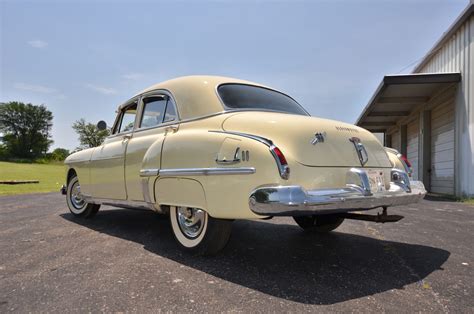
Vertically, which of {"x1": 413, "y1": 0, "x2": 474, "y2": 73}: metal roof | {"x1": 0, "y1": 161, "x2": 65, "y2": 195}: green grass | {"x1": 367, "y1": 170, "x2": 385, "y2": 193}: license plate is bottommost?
{"x1": 0, "y1": 161, "x2": 65, "y2": 195}: green grass

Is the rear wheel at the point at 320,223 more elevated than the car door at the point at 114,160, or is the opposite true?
the car door at the point at 114,160

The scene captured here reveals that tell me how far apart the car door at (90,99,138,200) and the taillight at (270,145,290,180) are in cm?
237

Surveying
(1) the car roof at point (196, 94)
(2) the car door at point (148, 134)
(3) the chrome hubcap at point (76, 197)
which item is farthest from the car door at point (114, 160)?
(1) the car roof at point (196, 94)

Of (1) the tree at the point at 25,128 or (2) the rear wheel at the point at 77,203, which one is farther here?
(1) the tree at the point at 25,128

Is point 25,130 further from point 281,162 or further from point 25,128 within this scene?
point 281,162

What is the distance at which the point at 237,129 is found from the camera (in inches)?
126

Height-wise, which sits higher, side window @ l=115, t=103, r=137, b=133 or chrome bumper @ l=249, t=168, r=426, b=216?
side window @ l=115, t=103, r=137, b=133

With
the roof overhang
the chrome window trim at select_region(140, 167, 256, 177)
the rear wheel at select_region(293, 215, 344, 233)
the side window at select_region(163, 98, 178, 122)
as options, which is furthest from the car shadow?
the roof overhang

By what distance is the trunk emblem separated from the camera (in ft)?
11.0

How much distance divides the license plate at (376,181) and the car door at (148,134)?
1948 mm

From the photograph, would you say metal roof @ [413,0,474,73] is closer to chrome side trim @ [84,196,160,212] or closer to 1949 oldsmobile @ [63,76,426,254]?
1949 oldsmobile @ [63,76,426,254]

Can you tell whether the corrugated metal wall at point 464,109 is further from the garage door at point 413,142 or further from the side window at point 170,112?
the side window at point 170,112

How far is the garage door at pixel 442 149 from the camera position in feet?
35.7

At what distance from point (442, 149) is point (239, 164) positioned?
10.7m
